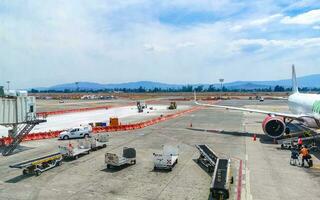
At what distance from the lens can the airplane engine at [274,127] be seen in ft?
128

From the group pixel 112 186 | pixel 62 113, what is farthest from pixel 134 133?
pixel 62 113

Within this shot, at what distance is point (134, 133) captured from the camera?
157 ft

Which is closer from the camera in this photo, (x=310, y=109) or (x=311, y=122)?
(x=311, y=122)

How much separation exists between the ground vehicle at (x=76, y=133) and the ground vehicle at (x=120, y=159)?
17751mm

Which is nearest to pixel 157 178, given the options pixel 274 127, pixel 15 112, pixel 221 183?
pixel 221 183

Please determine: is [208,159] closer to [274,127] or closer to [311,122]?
[274,127]

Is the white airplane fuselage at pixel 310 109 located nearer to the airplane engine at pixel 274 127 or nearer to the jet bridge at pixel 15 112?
the airplane engine at pixel 274 127

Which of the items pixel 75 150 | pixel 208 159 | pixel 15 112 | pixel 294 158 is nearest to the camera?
pixel 208 159

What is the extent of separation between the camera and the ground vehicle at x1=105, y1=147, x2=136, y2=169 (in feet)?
86.6

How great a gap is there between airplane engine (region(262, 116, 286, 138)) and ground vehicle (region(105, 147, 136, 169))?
18.2 meters

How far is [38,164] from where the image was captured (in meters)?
25.7

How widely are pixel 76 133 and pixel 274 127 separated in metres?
24.4

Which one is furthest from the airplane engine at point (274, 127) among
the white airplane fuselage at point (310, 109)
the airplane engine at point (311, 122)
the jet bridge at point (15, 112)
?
the jet bridge at point (15, 112)

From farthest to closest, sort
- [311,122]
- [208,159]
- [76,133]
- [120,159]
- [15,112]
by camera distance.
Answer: [76,133] < [311,122] < [15,112] < [208,159] < [120,159]
